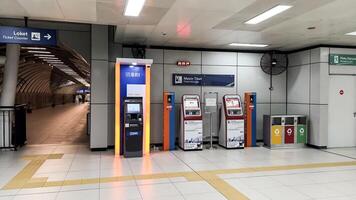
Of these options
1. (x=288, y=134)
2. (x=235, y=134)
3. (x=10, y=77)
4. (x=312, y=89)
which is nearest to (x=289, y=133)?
(x=288, y=134)

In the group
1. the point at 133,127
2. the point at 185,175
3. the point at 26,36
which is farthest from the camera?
the point at 133,127

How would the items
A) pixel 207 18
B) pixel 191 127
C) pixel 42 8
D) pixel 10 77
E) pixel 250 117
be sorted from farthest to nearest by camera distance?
pixel 250 117 → pixel 10 77 → pixel 191 127 → pixel 207 18 → pixel 42 8

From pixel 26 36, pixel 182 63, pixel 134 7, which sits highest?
pixel 134 7

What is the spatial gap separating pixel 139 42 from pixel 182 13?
3103mm

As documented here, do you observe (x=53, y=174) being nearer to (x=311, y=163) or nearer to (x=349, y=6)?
(x=311, y=163)

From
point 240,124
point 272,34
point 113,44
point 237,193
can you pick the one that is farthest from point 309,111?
point 113,44

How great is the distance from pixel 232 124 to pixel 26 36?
213 inches

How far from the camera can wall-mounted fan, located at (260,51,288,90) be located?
924 cm

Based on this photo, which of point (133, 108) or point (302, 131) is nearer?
point (133, 108)

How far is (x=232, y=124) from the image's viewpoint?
8.25m

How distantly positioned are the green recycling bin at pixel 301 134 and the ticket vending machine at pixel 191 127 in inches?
111

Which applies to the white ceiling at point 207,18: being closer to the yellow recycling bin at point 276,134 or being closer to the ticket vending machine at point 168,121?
the ticket vending machine at point 168,121

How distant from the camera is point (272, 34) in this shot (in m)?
6.87

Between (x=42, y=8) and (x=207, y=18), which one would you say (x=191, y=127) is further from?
(x=42, y=8)
